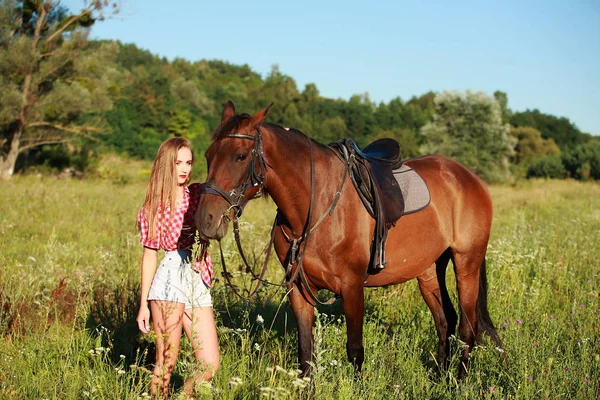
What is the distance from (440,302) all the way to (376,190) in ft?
5.77

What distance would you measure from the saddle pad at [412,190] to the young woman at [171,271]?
1919 mm

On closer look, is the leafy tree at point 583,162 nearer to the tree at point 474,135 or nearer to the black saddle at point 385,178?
the tree at point 474,135

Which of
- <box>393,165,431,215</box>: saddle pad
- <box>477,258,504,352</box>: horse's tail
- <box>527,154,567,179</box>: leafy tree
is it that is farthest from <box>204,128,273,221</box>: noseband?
<box>527,154,567,179</box>: leafy tree

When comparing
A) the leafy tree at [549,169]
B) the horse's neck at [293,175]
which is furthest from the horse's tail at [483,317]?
the leafy tree at [549,169]

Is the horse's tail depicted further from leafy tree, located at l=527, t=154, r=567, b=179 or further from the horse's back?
leafy tree, located at l=527, t=154, r=567, b=179

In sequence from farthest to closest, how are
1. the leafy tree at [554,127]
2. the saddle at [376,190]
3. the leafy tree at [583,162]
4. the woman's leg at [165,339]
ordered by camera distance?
the leafy tree at [554,127] < the leafy tree at [583,162] < the saddle at [376,190] < the woman's leg at [165,339]

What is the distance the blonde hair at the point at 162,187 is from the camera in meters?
3.12

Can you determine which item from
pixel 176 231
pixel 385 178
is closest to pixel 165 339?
pixel 176 231

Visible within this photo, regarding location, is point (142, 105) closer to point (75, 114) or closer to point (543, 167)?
point (75, 114)

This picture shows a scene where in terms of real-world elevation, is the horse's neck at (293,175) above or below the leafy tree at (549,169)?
below

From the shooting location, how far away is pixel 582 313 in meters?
5.11

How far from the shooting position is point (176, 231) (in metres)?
3.16

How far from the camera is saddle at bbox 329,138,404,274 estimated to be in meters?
3.80

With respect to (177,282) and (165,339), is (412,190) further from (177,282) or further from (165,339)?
(165,339)
